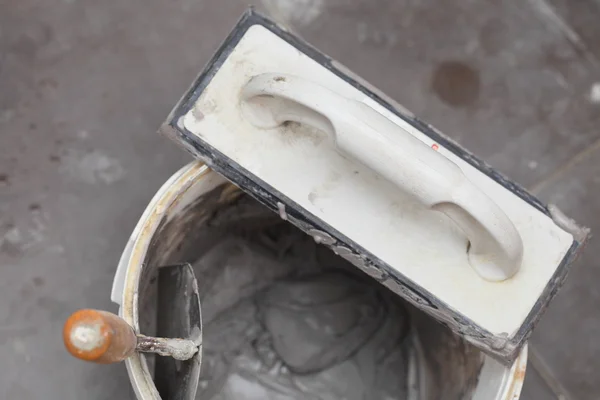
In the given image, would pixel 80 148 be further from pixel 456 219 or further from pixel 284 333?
pixel 456 219

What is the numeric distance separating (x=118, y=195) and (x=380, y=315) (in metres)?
0.39

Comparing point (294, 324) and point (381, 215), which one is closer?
point (381, 215)

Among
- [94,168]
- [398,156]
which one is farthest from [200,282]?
[398,156]

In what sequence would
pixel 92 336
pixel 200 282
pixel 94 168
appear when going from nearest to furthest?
pixel 92 336
pixel 200 282
pixel 94 168

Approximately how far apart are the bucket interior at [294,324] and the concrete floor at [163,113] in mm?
149

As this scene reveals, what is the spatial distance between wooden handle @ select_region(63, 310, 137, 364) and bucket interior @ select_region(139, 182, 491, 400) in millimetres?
278

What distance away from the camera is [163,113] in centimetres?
90

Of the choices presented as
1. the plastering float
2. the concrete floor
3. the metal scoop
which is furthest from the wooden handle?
the concrete floor

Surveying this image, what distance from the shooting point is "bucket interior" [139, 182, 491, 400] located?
757 mm

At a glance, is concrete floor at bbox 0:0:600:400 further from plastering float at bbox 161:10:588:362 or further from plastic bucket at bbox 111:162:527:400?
plastering float at bbox 161:10:588:362

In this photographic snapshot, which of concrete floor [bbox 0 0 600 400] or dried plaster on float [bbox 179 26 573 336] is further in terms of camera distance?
concrete floor [bbox 0 0 600 400]

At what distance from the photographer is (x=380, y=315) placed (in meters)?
0.80

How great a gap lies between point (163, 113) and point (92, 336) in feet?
1.70

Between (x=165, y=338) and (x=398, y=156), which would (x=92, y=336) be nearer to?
(x=165, y=338)
